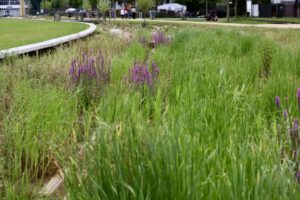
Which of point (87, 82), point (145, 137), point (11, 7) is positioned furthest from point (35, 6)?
point (145, 137)

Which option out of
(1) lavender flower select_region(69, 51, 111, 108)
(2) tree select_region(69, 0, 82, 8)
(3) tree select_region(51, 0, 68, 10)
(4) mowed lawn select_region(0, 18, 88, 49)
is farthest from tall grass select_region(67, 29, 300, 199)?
(2) tree select_region(69, 0, 82, 8)

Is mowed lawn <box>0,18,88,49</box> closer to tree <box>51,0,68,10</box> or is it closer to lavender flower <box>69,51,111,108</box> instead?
lavender flower <box>69,51,111,108</box>

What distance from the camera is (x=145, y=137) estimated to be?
84.7 inches

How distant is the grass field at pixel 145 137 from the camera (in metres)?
1.91

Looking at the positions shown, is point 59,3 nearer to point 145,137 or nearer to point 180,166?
point 145,137

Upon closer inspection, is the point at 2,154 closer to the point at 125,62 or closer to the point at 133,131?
the point at 133,131

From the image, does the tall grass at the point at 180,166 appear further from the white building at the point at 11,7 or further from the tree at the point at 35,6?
the white building at the point at 11,7

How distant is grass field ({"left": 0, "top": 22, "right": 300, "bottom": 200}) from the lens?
191cm

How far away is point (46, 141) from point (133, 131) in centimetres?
108

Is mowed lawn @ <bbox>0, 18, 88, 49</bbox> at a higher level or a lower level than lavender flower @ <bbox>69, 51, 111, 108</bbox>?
higher

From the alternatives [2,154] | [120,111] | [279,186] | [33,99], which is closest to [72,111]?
[33,99]

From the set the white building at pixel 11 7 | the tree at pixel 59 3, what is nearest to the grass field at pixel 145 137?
the tree at pixel 59 3

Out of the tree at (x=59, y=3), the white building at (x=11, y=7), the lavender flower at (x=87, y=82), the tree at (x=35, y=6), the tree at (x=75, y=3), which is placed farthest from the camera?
the white building at (x=11, y=7)

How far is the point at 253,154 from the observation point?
207 centimetres
